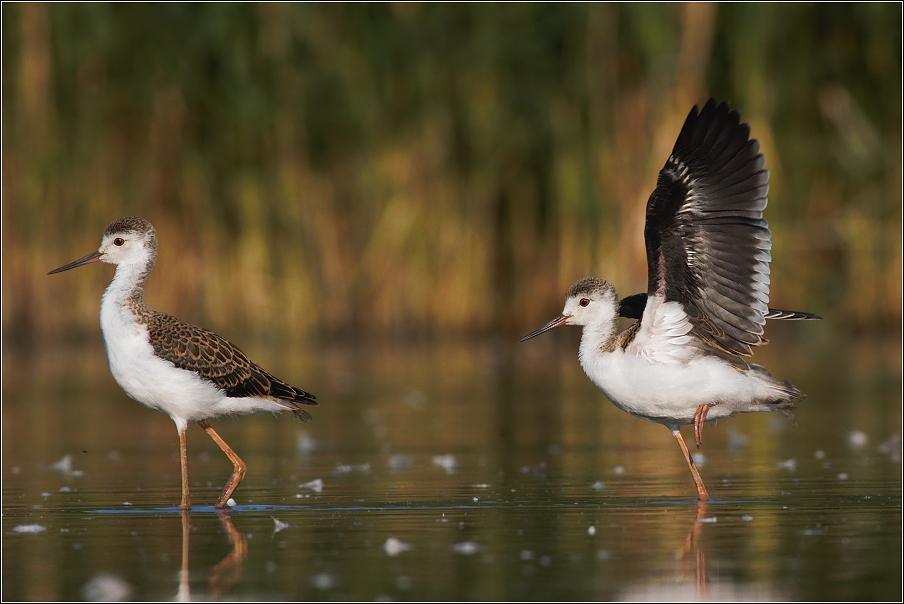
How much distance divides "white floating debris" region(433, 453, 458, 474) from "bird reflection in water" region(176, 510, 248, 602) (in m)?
2.43

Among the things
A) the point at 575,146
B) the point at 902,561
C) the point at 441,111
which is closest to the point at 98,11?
the point at 441,111

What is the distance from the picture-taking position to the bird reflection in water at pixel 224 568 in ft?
18.3

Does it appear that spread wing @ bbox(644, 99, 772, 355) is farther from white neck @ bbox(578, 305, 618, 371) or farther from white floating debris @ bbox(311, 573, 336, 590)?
white floating debris @ bbox(311, 573, 336, 590)

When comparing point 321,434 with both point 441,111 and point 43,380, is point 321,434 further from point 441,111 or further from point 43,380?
point 441,111

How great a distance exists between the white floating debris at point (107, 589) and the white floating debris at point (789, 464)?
16.2 feet

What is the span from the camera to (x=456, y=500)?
8141mm

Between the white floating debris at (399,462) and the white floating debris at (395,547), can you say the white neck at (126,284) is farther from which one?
the white floating debris at (395,547)

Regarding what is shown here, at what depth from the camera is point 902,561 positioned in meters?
5.95

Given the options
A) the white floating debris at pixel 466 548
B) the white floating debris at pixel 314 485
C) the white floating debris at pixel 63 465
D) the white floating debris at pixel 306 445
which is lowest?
the white floating debris at pixel 466 548

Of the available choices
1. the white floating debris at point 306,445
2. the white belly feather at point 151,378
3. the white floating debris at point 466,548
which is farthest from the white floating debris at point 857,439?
the white floating debris at point 466,548

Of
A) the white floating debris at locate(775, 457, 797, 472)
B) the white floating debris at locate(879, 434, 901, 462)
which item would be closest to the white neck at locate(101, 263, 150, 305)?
the white floating debris at locate(775, 457, 797, 472)

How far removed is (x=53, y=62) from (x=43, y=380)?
19.2 feet

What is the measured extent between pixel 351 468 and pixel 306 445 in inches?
61.9

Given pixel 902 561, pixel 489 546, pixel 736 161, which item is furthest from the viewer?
pixel 736 161
